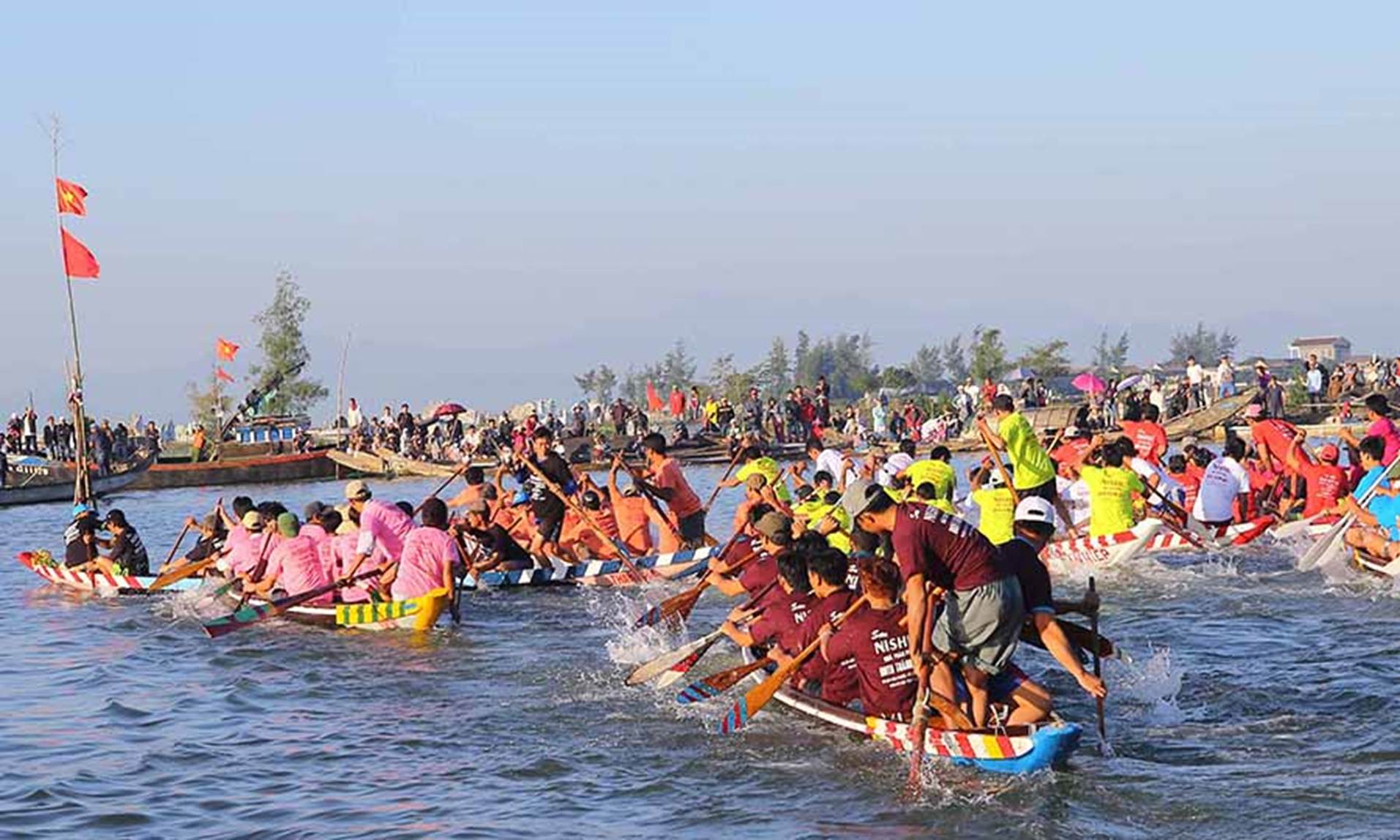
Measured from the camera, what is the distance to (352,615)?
609 inches

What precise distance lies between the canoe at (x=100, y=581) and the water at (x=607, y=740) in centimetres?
209

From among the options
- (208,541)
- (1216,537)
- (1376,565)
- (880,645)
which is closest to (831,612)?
(880,645)

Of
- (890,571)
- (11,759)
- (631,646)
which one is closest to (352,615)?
(631,646)

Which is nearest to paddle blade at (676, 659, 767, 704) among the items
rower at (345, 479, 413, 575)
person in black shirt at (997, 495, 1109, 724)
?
person in black shirt at (997, 495, 1109, 724)

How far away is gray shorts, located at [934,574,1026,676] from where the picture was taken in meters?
8.83

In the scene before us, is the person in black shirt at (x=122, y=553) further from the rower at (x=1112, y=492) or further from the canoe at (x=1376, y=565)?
the canoe at (x=1376, y=565)

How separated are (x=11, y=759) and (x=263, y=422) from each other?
4194 cm

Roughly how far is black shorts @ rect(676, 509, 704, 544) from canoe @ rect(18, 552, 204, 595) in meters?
5.57

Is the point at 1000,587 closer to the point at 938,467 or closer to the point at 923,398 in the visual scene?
the point at 938,467

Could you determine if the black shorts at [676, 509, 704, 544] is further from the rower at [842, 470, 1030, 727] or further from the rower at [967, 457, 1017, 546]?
the rower at [842, 470, 1030, 727]

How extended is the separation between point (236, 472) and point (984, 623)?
4016 centimetres

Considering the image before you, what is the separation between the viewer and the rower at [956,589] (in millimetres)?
8555

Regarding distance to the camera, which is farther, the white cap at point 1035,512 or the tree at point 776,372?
the tree at point 776,372

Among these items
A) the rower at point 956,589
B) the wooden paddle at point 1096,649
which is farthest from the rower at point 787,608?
the wooden paddle at point 1096,649
